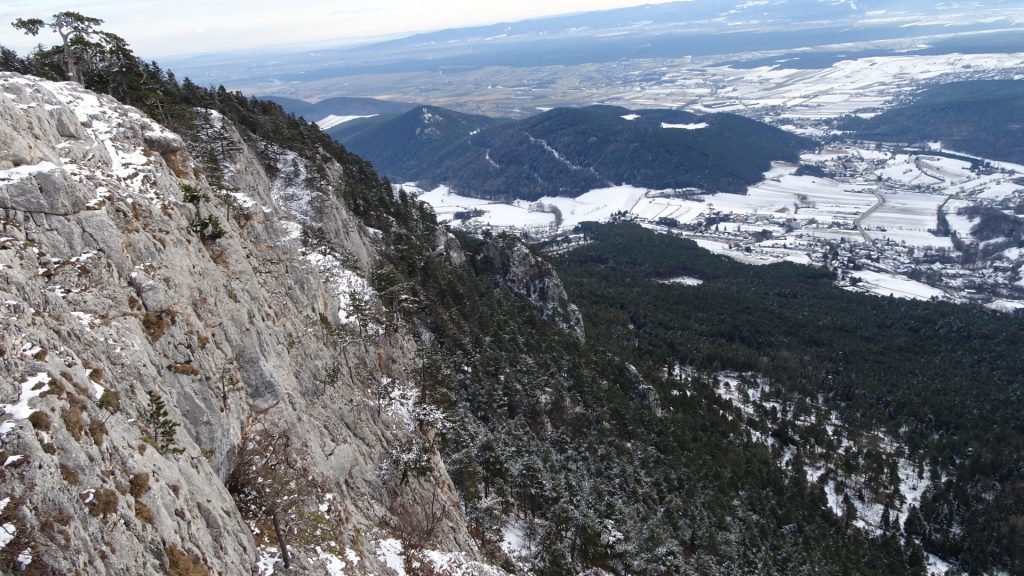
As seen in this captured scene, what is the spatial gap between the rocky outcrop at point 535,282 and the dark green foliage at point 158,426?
80.1 meters

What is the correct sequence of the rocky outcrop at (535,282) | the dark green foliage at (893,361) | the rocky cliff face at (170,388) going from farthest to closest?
the rocky outcrop at (535,282) → the dark green foliage at (893,361) → the rocky cliff face at (170,388)

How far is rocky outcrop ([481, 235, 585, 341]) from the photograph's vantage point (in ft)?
327

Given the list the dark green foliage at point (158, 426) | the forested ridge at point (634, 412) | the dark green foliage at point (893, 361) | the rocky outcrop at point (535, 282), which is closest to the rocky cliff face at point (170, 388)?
the dark green foliage at point (158, 426)

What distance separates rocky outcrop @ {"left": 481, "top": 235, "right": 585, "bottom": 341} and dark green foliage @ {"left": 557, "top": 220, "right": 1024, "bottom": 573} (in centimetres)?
1221

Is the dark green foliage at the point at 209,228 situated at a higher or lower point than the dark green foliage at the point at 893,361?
higher

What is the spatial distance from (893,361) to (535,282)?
10252 cm

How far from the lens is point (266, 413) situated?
26469 mm

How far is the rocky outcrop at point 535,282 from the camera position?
99562mm

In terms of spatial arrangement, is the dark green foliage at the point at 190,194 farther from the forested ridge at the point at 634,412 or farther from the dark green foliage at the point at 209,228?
the forested ridge at the point at 634,412

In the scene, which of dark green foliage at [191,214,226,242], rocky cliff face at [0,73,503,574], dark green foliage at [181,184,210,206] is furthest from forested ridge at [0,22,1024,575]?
dark green foliage at [191,214,226,242]

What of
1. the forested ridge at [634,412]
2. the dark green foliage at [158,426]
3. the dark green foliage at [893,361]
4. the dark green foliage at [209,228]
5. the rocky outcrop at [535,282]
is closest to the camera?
the dark green foliage at [158,426]

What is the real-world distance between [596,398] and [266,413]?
52396 mm

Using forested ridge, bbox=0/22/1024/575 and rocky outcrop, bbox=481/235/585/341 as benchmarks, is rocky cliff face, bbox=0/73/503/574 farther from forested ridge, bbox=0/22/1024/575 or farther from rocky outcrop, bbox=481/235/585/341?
rocky outcrop, bbox=481/235/585/341

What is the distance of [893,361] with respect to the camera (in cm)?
14338
